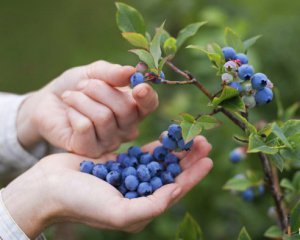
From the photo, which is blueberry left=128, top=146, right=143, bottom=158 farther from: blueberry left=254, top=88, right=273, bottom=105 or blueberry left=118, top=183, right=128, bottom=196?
blueberry left=254, top=88, right=273, bottom=105

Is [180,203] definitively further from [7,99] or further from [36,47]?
[36,47]

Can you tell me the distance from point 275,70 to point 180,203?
610mm

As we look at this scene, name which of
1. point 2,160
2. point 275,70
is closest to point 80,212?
point 2,160

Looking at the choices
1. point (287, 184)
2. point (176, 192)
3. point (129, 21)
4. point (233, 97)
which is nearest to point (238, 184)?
point (287, 184)

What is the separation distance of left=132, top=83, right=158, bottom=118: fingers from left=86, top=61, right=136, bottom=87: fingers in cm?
6

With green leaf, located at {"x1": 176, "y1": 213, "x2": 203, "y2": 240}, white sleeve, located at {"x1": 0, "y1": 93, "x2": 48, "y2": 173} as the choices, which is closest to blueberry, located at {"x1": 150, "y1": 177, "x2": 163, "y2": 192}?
green leaf, located at {"x1": 176, "y1": 213, "x2": 203, "y2": 240}

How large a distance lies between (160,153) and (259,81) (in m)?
0.29

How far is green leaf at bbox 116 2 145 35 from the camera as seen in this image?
1.10 metres

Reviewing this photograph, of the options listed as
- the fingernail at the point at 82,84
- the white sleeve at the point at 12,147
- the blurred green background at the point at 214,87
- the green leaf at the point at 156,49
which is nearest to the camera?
the green leaf at the point at 156,49

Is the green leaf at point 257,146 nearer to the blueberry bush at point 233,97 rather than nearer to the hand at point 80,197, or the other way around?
the blueberry bush at point 233,97

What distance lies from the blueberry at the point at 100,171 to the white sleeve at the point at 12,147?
457mm

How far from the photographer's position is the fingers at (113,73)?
1.12m

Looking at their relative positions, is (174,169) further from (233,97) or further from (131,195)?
(233,97)

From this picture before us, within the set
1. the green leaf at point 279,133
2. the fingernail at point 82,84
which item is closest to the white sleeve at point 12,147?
the fingernail at point 82,84
